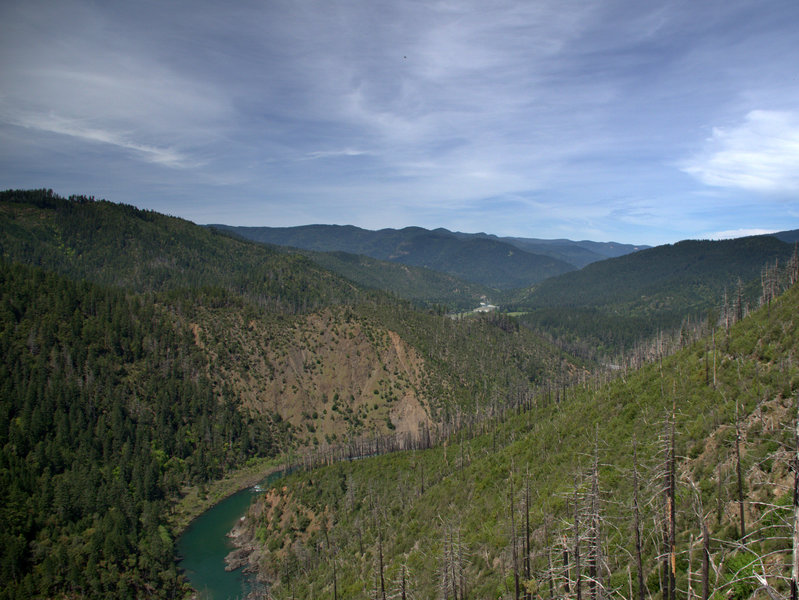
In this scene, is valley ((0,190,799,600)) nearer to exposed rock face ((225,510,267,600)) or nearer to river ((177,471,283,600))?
exposed rock face ((225,510,267,600))

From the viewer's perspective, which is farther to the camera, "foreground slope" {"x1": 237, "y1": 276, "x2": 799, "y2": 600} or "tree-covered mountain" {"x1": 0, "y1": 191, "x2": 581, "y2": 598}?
"tree-covered mountain" {"x1": 0, "y1": 191, "x2": 581, "y2": 598}

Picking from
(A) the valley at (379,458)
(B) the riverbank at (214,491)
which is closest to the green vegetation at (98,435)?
(A) the valley at (379,458)

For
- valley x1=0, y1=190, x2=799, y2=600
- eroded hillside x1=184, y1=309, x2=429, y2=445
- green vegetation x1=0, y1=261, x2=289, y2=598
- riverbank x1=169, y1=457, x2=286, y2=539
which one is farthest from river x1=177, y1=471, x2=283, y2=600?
eroded hillside x1=184, y1=309, x2=429, y2=445

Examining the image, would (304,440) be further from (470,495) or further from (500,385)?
(470,495)

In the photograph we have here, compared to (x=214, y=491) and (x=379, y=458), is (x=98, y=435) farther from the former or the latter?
(x=379, y=458)

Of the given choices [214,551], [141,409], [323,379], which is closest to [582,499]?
[214,551]

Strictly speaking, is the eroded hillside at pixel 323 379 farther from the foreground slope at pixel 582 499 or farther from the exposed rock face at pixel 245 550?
the foreground slope at pixel 582 499
